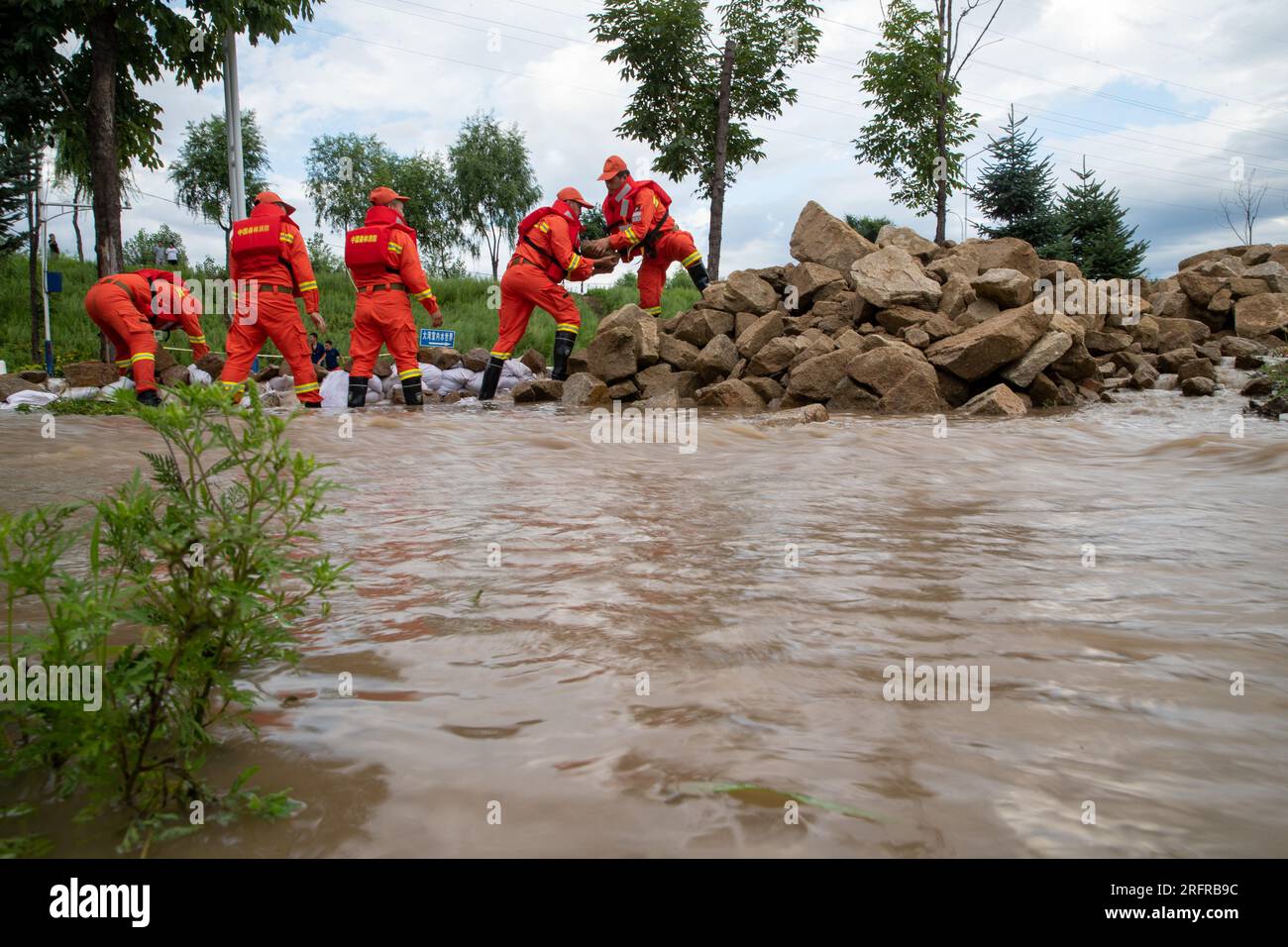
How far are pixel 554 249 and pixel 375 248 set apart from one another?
7.04 ft

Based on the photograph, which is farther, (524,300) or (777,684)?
(524,300)

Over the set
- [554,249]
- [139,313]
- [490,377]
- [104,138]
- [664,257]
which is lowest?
[490,377]

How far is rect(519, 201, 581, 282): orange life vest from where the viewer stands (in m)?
10.4

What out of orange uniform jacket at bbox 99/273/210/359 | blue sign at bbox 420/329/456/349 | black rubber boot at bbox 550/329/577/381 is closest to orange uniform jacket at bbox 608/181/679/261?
black rubber boot at bbox 550/329/577/381

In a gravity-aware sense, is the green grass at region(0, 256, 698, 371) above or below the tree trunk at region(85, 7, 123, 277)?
Answer: below

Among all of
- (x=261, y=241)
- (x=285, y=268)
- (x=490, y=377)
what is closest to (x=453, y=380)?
(x=490, y=377)

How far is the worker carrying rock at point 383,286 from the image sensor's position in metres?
9.35

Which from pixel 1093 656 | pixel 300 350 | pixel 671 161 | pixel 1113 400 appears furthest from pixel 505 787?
pixel 671 161

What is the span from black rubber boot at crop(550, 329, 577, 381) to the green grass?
4867 millimetres

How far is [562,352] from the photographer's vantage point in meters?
11.3

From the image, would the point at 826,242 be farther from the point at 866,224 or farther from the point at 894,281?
the point at 866,224

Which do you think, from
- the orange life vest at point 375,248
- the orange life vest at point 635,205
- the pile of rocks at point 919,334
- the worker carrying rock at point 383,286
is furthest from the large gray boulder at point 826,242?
the orange life vest at point 375,248

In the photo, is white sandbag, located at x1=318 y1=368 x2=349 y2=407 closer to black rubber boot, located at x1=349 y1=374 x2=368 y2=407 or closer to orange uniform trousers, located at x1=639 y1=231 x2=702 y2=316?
black rubber boot, located at x1=349 y1=374 x2=368 y2=407

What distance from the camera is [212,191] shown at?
4281 centimetres
